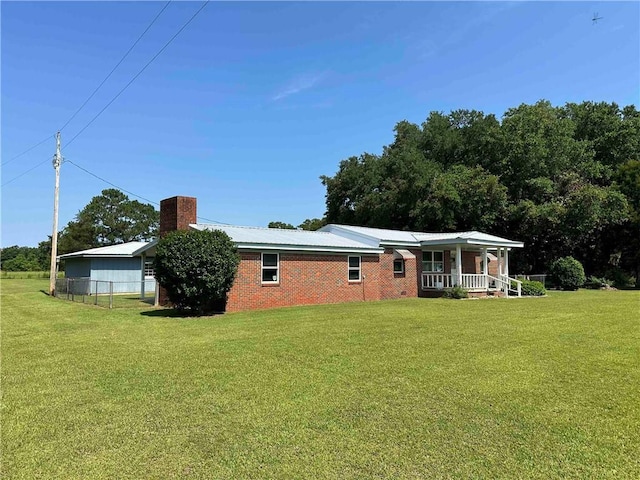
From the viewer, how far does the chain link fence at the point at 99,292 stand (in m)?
21.6

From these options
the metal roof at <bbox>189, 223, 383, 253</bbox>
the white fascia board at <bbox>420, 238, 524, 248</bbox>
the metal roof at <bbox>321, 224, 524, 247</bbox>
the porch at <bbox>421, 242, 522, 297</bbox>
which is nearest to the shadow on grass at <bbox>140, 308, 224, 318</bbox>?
the metal roof at <bbox>189, 223, 383, 253</bbox>

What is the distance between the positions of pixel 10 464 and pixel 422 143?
38477mm

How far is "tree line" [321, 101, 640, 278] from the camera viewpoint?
3086 cm

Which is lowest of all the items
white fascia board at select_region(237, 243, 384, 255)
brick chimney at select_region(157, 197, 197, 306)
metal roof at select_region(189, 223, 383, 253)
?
white fascia board at select_region(237, 243, 384, 255)

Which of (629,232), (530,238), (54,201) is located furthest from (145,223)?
(629,232)

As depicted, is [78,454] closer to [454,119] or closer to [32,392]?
[32,392]

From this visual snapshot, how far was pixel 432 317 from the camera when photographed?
13555mm

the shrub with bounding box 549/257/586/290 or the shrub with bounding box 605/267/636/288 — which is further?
the shrub with bounding box 605/267/636/288

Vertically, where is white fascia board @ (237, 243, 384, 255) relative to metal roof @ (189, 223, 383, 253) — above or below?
below

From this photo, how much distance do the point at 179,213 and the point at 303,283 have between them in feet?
18.9

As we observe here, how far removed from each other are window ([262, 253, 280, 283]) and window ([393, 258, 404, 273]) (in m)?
7.54

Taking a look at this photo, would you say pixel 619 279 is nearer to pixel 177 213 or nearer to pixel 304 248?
pixel 304 248

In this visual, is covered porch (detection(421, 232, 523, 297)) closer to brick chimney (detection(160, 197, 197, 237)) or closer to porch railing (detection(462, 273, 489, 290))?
porch railing (detection(462, 273, 489, 290))

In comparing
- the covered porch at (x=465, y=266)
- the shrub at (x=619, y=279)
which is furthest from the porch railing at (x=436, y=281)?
the shrub at (x=619, y=279)
